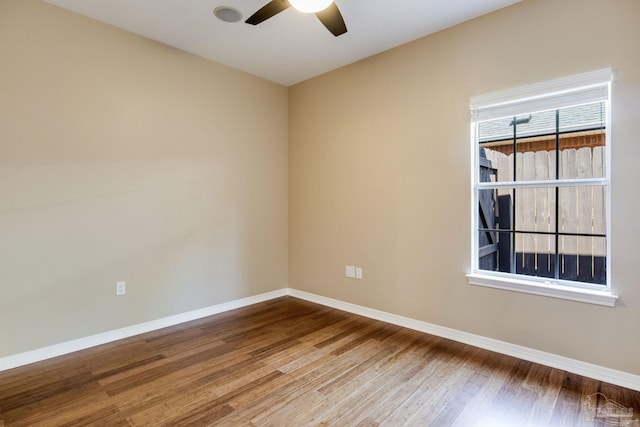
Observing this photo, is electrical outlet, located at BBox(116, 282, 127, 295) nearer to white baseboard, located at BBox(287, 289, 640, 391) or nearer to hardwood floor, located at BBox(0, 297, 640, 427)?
hardwood floor, located at BBox(0, 297, 640, 427)

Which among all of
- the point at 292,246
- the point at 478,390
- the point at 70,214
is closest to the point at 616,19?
the point at 478,390

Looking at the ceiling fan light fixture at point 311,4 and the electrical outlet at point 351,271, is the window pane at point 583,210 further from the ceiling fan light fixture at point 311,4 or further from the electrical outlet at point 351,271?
the ceiling fan light fixture at point 311,4

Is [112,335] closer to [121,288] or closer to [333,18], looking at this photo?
[121,288]

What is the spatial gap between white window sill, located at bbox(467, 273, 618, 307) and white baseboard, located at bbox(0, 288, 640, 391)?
448 millimetres

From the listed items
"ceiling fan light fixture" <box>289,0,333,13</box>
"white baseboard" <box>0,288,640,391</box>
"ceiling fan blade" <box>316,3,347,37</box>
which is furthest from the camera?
"white baseboard" <box>0,288,640,391</box>

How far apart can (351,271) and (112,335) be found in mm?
2407

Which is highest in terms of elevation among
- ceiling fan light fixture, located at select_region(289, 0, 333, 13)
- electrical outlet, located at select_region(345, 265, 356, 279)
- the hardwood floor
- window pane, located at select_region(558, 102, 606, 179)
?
ceiling fan light fixture, located at select_region(289, 0, 333, 13)

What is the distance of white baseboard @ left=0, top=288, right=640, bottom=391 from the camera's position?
7.39 feet

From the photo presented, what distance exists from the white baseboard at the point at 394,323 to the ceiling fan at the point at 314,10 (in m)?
2.68

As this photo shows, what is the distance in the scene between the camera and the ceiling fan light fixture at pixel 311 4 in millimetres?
2006

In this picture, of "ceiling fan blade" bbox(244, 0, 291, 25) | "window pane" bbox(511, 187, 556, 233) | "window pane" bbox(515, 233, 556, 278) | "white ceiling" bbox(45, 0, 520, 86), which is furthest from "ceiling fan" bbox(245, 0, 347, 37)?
"window pane" bbox(515, 233, 556, 278)

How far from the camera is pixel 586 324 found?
2299mm

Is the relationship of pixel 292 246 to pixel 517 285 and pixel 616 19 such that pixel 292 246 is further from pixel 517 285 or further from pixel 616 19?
pixel 616 19

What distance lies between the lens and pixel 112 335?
115 inches
